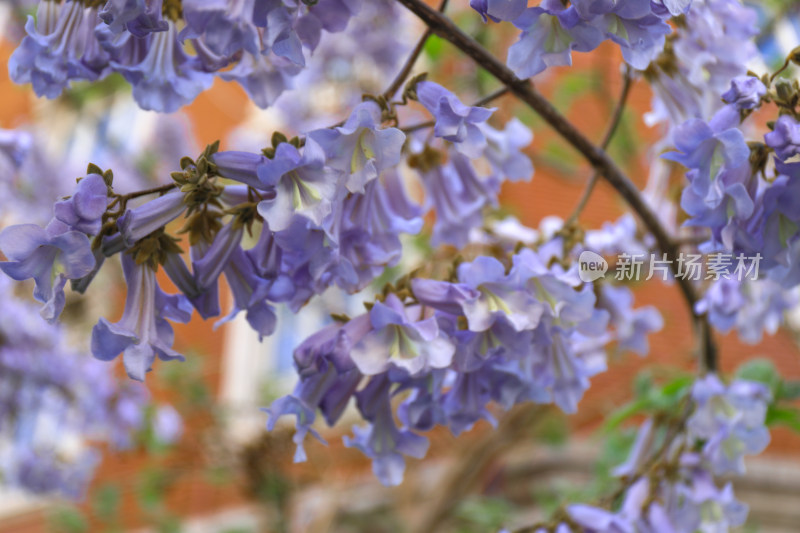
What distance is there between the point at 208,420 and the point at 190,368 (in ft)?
1.38

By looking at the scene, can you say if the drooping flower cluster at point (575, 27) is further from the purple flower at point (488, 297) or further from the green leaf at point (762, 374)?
the green leaf at point (762, 374)

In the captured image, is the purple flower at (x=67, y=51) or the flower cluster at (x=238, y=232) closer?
the flower cluster at (x=238, y=232)

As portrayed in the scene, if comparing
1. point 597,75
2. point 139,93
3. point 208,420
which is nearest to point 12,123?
point 208,420

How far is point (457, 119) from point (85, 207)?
339 millimetres

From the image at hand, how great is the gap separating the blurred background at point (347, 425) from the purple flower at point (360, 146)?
883 millimetres

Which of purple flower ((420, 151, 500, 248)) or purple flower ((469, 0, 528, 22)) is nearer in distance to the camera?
purple flower ((469, 0, 528, 22))

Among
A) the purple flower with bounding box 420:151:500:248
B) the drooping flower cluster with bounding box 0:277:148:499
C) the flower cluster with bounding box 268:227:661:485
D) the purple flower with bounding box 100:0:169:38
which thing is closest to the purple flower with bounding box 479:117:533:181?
the purple flower with bounding box 420:151:500:248

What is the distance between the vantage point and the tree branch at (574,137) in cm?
70

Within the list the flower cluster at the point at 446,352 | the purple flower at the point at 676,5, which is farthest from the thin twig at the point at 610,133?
the purple flower at the point at 676,5

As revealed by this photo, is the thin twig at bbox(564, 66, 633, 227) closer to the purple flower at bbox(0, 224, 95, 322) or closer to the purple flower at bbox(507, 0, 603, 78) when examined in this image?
the purple flower at bbox(507, 0, 603, 78)

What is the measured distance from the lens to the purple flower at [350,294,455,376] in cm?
63

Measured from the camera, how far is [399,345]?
25.9 inches

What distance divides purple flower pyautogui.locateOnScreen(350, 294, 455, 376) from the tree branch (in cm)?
28

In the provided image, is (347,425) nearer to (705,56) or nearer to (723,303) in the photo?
(723,303)
